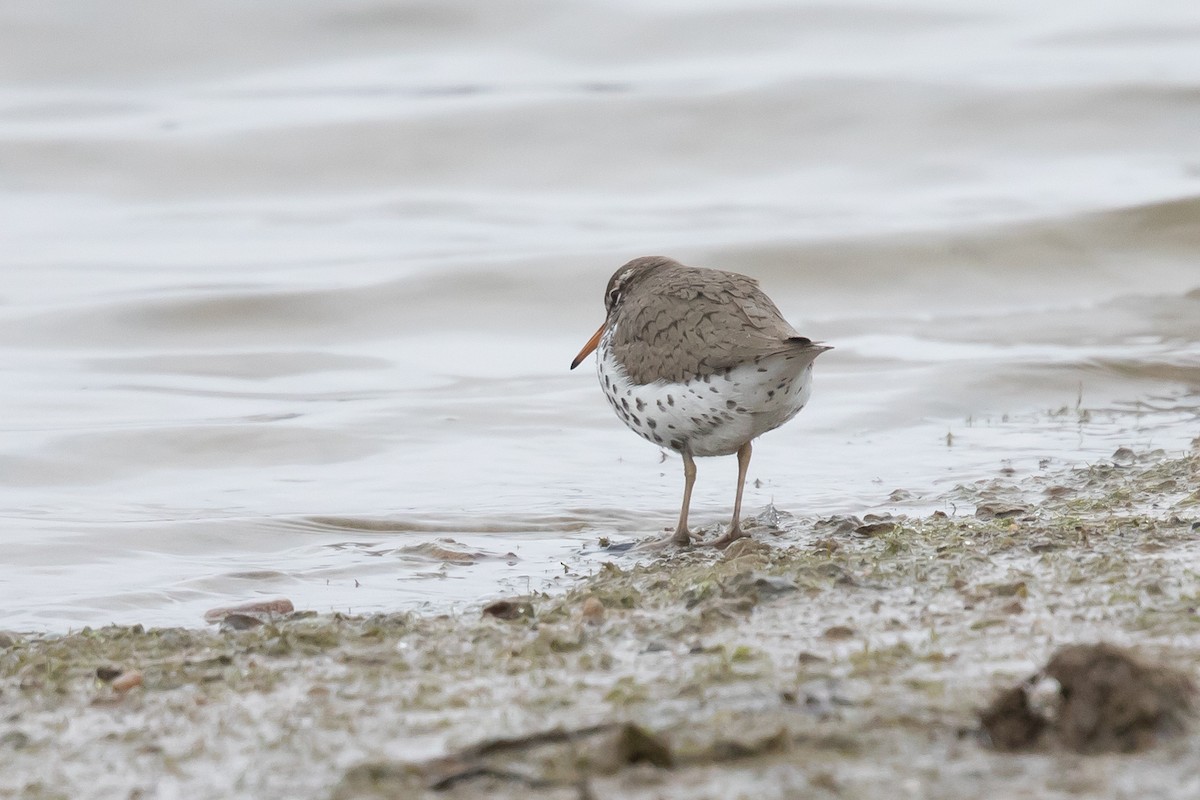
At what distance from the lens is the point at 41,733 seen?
3.91 meters

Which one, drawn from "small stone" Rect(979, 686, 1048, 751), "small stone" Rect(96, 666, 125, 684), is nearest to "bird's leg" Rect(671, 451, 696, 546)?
"small stone" Rect(96, 666, 125, 684)

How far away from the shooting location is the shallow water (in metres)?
8.09

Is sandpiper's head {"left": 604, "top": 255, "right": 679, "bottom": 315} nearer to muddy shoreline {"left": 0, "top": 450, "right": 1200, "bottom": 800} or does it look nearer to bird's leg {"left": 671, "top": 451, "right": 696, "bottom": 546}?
bird's leg {"left": 671, "top": 451, "right": 696, "bottom": 546}

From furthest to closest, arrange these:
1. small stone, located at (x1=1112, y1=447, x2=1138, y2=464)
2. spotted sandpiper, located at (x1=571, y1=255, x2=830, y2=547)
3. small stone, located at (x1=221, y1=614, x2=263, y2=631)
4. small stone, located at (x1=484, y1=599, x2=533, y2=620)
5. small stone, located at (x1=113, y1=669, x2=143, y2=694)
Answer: small stone, located at (x1=1112, y1=447, x2=1138, y2=464) → spotted sandpiper, located at (x1=571, y1=255, x2=830, y2=547) → small stone, located at (x1=221, y1=614, x2=263, y2=631) → small stone, located at (x1=484, y1=599, x2=533, y2=620) → small stone, located at (x1=113, y1=669, x2=143, y2=694)

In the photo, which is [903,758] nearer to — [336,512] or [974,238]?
[336,512]

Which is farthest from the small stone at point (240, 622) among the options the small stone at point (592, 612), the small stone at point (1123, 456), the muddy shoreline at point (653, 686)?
the small stone at point (1123, 456)

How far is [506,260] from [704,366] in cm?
876

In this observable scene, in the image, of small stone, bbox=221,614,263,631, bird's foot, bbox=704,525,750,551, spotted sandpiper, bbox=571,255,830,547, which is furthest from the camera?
bird's foot, bbox=704,525,750,551

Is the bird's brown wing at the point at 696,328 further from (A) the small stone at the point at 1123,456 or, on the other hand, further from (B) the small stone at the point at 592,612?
(A) the small stone at the point at 1123,456

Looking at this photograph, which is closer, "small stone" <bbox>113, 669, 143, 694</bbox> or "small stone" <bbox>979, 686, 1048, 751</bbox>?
"small stone" <bbox>979, 686, 1048, 751</bbox>

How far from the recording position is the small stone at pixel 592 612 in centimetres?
461

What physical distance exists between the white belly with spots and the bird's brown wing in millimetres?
63

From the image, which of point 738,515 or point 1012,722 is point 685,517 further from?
point 1012,722

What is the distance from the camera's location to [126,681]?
4203mm
